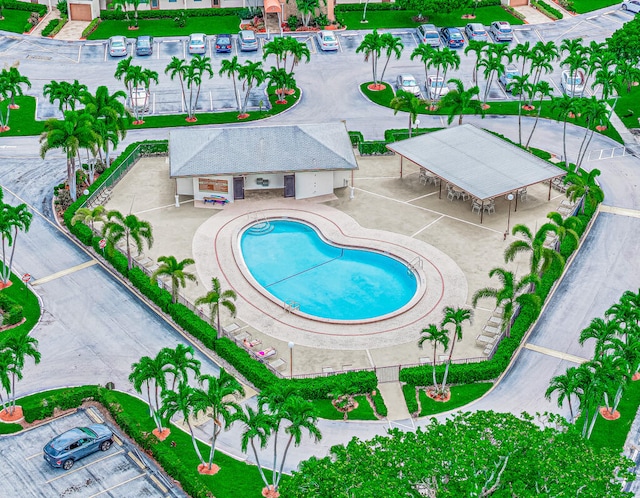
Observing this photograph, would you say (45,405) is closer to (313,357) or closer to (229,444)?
(229,444)

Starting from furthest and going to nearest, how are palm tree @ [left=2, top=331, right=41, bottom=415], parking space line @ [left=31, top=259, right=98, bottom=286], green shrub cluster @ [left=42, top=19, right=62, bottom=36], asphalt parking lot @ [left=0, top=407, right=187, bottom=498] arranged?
green shrub cluster @ [left=42, top=19, right=62, bottom=36] < parking space line @ [left=31, top=259, right=98, bottom=286] < palm tree @ [left=2, top=331, right=41, bottom=415] < asphalt parking lot @ [left=0, top=407, right=187, bottom=498]

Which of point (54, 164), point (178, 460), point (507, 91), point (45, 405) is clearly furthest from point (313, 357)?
point (507, 91)

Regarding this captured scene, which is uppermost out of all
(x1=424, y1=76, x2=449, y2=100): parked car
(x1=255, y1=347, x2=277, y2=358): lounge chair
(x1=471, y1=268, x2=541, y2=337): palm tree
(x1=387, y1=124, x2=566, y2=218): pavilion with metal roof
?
(x1=424, y1=76, x2=449, y2=100): parked car

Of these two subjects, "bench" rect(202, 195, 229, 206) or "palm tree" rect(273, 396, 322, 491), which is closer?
"palm tree" rect(273, 396, 322, 491)

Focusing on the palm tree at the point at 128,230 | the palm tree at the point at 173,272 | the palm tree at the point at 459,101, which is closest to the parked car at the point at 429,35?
the palm tree at the point at 459,101

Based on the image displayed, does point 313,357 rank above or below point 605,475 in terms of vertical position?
below

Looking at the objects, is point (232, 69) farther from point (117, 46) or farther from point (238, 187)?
point (117, 46)

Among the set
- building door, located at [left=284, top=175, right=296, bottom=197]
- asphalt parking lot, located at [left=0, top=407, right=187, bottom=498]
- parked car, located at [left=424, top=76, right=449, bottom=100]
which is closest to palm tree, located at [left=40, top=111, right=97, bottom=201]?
building door, located at [left=284, top=175, right=296, bottom=197]

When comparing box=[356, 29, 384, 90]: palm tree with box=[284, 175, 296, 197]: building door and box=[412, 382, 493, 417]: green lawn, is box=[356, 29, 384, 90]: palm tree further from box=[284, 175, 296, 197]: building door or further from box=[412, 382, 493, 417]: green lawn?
box=[412, 382, 493, 417]: green lawn
